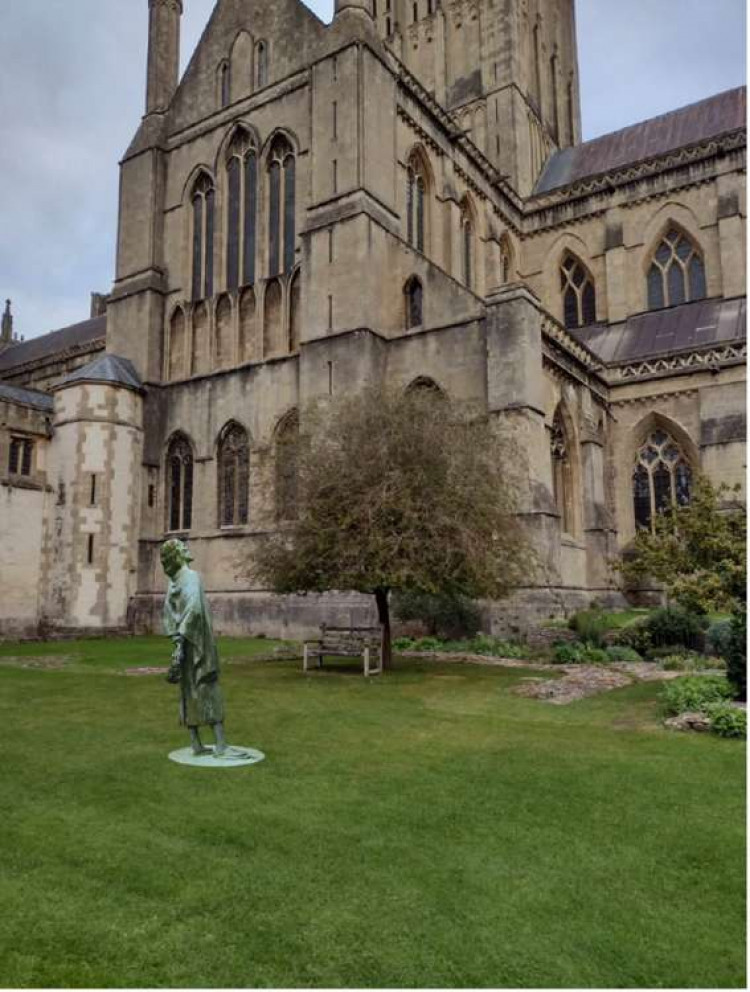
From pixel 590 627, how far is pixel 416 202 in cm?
1713

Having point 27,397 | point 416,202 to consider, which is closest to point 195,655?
point 416,202

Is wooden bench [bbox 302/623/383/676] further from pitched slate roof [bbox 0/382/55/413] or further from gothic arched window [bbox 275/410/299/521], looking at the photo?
pitched slate roof [bbox 0/382/55/413]

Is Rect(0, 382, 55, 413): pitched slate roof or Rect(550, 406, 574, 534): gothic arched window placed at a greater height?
Rect(0, 382, 55, 413): pitched slate roof

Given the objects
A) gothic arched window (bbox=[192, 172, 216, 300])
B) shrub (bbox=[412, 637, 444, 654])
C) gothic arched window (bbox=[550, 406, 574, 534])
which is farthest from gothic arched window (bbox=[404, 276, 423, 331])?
shrub (bbox=[412, 637, 444, 654])

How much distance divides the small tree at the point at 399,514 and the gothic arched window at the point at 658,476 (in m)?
14.0

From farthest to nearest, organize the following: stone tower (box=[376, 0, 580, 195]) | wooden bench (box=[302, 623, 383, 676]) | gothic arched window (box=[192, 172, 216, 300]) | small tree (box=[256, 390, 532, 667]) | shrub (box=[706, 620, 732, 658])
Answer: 1. stone tower (box=[376, 0, 580, 195])
2. gothic arched window (box=[192, 172, 216, 300])
3. shrub (box=[706, 620, 732, 658])
4. wooden bench (box=[302, 623, 383, 676])
5. small tree (box=[256, 390, 532, 667])

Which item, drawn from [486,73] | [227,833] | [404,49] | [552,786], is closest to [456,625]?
[552,786]

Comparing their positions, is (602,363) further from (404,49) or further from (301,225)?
(404,49)

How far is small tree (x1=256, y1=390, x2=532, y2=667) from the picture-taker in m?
13.5

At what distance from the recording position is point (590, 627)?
17984 mm

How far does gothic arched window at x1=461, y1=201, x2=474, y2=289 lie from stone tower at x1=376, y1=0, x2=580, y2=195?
803 centimetres

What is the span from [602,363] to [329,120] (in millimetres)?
13605

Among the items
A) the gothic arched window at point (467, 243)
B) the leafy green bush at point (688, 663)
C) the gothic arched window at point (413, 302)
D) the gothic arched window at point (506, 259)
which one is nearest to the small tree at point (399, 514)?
the leafy green bush at point (688, 663)

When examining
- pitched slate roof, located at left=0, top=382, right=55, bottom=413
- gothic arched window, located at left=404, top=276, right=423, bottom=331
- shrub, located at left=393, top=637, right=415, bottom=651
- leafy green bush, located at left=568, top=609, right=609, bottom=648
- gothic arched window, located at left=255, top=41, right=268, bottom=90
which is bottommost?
shrub, located at left=393, top=637, right=415, bottom=651
